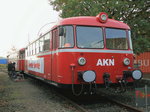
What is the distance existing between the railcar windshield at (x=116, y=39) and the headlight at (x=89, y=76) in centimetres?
148

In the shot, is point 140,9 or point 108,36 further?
point 140,9

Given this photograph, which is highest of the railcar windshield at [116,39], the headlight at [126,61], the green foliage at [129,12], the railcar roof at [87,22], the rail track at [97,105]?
the green foliage at [129,12]

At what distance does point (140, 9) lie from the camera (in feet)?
42.1

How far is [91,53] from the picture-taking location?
24.1ft

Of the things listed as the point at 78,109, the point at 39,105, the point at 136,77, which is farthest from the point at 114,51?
the point at 39,105

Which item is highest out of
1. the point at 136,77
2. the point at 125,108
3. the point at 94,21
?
the point at 94,21

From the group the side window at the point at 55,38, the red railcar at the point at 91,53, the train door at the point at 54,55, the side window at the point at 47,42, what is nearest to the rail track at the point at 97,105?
the red railcar at the point at 91,53

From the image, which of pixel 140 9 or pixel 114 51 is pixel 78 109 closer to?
pixel 114 51

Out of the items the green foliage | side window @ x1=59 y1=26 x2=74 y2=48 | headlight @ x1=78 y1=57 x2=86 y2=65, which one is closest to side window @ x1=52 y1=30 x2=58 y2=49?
side window @ x1=59 y1=26 x2=74 y2=48

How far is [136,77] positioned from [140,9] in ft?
22.1

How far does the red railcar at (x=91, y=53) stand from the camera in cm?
712

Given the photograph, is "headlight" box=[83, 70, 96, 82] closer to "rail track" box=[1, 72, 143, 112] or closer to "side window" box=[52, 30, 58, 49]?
"rail track" box=[1, 72, 143, 112]

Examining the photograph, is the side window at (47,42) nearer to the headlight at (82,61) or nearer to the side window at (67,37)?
the side window at (67,37)

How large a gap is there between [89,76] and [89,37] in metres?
1.53
